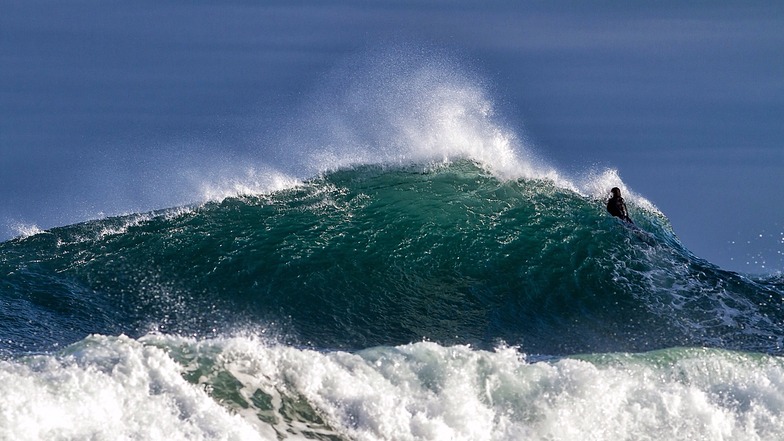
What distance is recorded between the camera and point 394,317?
1305 centimetres

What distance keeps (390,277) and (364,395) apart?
5.02 meters

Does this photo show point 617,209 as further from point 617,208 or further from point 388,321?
point 388,321

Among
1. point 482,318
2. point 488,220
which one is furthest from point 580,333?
→ point 488,220

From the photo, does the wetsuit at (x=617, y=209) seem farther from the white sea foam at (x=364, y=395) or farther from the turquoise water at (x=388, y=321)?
the white sea foam at (x=364, y=395)

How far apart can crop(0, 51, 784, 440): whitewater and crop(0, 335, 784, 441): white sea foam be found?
0.8 inches

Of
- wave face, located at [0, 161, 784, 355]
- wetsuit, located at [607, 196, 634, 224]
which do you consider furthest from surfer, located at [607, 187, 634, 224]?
wave face, located at [0, 161, 784, 355]

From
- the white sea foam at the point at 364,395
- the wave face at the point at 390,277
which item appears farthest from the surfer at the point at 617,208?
Result: the white sea foam at the point at 364,395

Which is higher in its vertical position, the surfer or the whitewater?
the surfer

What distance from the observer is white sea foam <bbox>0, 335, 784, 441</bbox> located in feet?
27.6

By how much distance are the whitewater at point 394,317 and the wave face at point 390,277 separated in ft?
0.13

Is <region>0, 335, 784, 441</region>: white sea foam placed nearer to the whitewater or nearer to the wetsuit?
the whitewater

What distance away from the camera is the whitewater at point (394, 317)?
9.07 metres

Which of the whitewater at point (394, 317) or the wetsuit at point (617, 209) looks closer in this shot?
the whitewater at point (394, 317)

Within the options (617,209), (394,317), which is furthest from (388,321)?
(617,209)
